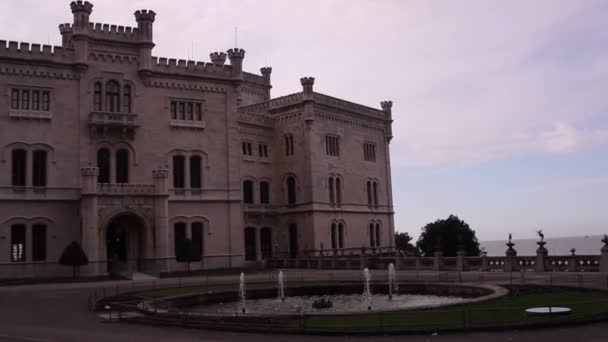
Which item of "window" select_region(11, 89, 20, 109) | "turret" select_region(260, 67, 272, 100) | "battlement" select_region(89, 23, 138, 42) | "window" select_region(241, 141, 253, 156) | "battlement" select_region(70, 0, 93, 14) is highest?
"turret" select_region(260, 67, 272, 100)

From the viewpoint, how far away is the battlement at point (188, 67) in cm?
5053

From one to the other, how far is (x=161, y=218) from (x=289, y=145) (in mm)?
18484

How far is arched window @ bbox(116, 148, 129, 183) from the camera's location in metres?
48.1

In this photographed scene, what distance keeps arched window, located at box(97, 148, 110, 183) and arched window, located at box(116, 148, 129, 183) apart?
0.73 meters

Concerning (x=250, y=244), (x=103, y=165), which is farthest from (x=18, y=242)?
(x=250, y=244)

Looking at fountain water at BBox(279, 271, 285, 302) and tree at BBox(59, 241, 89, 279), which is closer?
fountain water at BBox(279, 271, 285, 302)

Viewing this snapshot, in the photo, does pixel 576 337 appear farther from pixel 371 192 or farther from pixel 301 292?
pixel 371 192

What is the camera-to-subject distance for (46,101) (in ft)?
149

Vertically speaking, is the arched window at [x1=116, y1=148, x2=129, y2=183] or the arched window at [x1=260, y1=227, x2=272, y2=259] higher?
the arched window at [x1=116, y1=148, x2=129, y2=183]

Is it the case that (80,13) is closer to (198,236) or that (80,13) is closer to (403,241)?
(198,236)

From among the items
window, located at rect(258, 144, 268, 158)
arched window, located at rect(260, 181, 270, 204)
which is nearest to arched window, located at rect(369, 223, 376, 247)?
arched window, located at rect(260, 181, 270, 204)

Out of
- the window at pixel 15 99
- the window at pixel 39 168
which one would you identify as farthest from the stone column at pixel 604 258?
the window at pixel 15 99

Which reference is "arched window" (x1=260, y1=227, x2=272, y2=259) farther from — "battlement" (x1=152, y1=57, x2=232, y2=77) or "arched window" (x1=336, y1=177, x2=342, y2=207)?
"battlement" (x1=152, y1=57, x2=232, y2=77)

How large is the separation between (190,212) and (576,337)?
3818 cm
